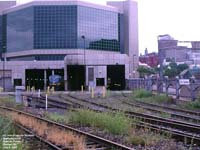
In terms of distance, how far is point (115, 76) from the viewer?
4109 inches

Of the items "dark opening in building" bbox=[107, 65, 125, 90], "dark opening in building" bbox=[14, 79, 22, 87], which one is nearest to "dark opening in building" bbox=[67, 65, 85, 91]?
"dark opening in building" bbox=[107, 65, 125, 90]

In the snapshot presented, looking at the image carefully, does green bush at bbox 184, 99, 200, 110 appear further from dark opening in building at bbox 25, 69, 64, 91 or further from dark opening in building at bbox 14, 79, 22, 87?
dark opening in building at bbox 14, 79, 22, 87

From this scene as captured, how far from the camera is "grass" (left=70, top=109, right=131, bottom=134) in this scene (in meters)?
16.7

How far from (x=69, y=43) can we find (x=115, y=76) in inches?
875

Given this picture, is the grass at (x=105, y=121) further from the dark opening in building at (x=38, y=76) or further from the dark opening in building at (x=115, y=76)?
the dark opening in building at (x=38, y=76)

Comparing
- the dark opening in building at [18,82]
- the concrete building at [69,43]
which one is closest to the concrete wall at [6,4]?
the concrete building at [69,43]

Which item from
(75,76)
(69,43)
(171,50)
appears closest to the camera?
(171,50)

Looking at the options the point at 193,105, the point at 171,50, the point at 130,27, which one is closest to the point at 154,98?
the point at 193,105

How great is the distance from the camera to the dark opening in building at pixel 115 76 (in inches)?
3858

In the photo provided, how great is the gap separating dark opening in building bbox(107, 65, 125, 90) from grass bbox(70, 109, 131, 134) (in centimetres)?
7360

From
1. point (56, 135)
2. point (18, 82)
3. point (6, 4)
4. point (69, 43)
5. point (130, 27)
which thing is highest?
point (6, 4)

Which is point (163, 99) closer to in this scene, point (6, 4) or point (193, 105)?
point (193, 105)

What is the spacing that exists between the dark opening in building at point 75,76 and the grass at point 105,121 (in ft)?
266

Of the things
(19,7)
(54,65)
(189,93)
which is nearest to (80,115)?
(189,93)
